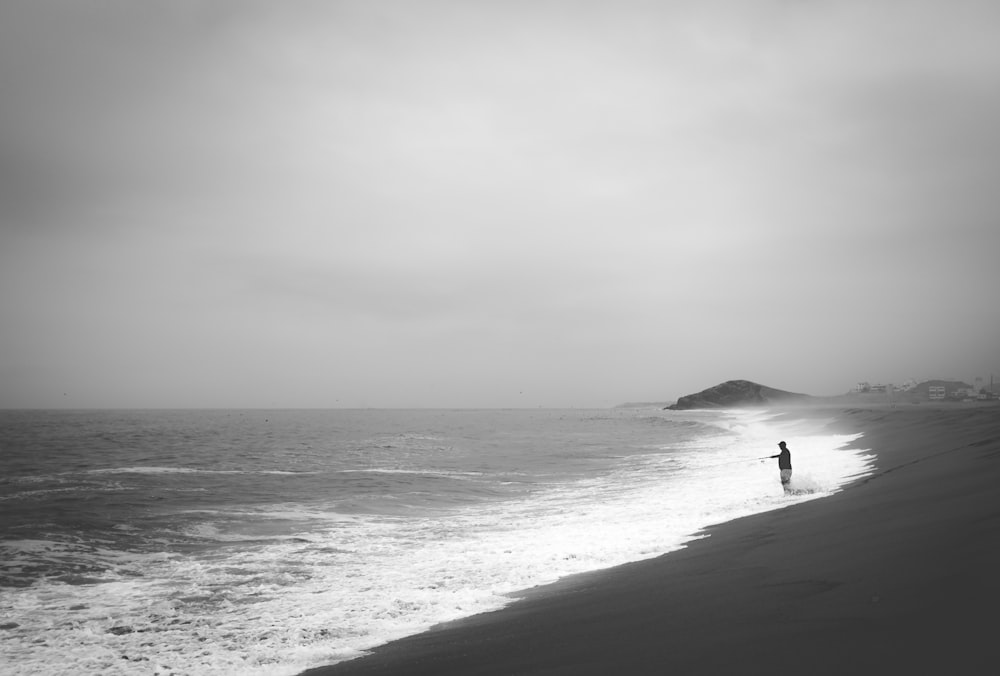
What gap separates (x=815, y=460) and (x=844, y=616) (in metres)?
24.5

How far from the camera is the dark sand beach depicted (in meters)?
4.90

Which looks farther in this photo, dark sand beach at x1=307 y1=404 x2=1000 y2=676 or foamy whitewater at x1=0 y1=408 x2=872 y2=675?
foamy whitewater at x1=0 y1=408 x2=872 y2=675

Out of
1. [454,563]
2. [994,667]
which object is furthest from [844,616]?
[454,563]

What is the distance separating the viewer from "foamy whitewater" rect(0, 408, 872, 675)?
27.9 ft

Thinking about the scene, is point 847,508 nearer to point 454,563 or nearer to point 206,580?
point 454,563

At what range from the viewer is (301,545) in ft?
49.1

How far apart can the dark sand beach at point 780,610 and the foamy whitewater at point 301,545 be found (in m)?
1.30

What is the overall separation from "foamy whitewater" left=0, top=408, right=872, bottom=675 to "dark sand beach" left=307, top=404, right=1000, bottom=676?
1.30 metres

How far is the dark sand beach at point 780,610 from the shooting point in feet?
16.1

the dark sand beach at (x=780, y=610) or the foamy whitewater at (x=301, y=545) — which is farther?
the foamy whitewater at (x=301, y=545)

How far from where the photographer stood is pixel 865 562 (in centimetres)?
729

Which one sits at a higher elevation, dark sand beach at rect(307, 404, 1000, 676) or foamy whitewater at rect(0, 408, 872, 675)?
dark sand beach at rect(307, 404, 1000, 676)

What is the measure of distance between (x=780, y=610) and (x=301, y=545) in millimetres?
12223

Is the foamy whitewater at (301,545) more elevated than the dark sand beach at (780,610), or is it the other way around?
the dark sand beach at (780,610)
